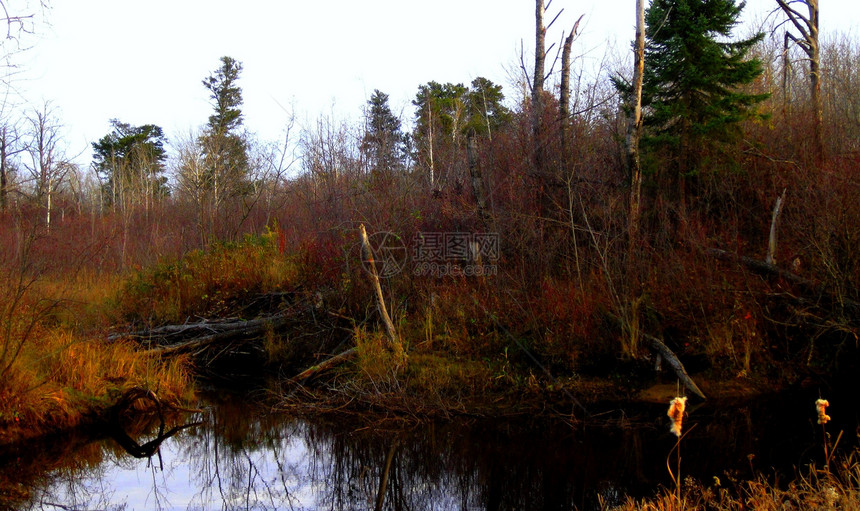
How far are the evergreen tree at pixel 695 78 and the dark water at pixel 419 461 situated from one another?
5.80m

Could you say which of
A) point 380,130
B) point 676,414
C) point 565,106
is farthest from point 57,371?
point 380,130

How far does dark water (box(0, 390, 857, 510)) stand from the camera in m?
7.29

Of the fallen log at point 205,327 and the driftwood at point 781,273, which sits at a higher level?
the driftwood at point 781,273

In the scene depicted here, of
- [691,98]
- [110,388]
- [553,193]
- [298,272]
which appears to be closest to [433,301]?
[553,193]

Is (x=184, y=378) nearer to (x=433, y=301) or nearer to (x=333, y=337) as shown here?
(x=333, y=337)

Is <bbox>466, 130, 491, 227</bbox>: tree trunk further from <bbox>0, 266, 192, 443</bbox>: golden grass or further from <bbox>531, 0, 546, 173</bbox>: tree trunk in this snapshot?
<bbox>0, 266, 192, 443</bbox>: golden grass

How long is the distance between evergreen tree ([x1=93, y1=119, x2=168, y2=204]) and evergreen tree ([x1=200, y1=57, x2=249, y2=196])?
21.3 feet

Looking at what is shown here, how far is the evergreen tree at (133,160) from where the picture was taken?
3847 cm

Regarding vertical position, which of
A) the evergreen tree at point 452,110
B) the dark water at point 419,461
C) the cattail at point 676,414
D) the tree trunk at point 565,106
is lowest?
the dark water at point 419,461

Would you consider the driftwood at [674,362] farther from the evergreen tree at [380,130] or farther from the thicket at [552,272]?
the evergreen tree at [380,130]

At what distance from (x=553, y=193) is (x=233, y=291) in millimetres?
7799

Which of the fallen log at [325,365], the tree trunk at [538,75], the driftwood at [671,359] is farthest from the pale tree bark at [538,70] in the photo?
the fallen log at [325,365]

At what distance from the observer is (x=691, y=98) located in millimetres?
13633

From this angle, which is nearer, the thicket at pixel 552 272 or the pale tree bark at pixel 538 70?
the thicket at pixel 552 272
